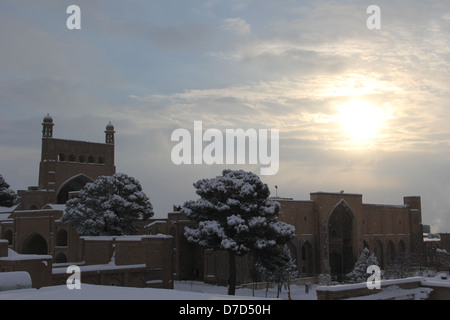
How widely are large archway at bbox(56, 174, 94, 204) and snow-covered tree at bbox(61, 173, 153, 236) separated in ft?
63.4

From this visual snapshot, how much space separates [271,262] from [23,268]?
1469cm

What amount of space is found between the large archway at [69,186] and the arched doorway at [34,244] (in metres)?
12.2

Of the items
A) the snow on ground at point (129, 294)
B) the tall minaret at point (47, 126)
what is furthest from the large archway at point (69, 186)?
the snow on ground at point (129, 294)

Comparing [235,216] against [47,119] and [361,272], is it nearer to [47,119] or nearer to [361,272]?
[361,272]

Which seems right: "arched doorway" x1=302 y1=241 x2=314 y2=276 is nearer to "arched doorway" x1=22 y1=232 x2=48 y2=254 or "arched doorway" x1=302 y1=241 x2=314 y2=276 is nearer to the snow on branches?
the snow on branches

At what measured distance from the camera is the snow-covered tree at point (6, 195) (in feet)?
203

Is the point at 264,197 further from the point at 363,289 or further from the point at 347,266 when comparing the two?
the point at 347,266

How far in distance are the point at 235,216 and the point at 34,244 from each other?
26.2m

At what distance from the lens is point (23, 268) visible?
84.5 feet

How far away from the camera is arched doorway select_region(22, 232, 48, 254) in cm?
4509

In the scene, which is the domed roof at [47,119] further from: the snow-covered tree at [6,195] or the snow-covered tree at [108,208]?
the snow-covered tree at [108,208]

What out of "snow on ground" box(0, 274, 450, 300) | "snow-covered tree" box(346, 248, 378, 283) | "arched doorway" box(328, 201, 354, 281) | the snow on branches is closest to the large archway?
"arched doorway" box(328, 201, 354, 281)

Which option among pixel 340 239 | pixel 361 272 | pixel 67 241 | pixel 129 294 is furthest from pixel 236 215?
A: pixel 340 239
